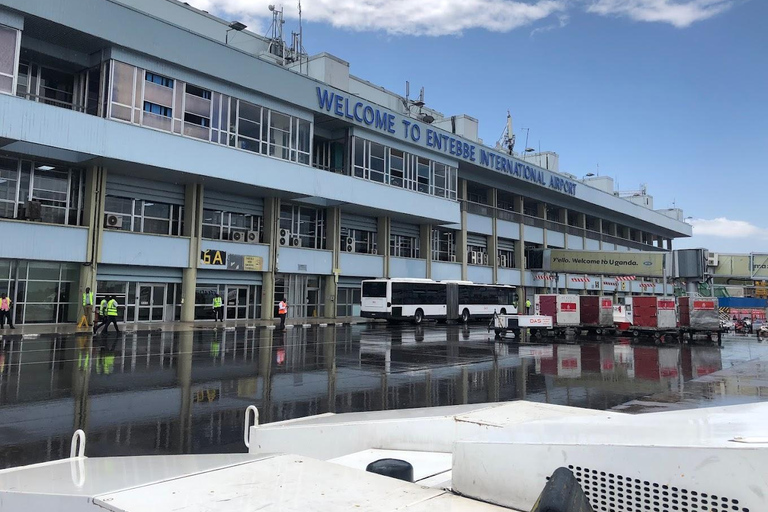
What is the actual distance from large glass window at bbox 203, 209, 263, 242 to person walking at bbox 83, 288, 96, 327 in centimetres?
843

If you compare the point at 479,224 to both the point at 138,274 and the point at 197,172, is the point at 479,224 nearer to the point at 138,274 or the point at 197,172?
the point at 197,172

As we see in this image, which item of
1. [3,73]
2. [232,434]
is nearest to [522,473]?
[232,434]

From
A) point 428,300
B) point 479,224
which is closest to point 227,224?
point 428,300

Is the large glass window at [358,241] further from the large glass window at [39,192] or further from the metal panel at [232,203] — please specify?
the large glass window at [39,192]

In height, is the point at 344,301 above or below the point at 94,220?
below

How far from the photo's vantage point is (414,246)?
4481 cm

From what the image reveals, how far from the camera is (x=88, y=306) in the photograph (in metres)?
24.6

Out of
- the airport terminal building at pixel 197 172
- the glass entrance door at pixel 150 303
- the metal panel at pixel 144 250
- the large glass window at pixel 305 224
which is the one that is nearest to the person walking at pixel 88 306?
the airport terminal building at pixel 197 172

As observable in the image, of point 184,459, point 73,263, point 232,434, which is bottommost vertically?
point 232,434

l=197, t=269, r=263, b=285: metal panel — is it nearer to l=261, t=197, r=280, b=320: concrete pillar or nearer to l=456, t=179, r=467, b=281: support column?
Answer: l=261, t=197, r=280, b=320: concrete pillar

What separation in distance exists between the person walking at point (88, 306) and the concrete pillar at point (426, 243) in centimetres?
2558

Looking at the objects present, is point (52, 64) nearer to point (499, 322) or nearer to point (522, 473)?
point (499, 322)

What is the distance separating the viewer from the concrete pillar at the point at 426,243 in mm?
43844

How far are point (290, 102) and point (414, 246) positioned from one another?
17.4m
